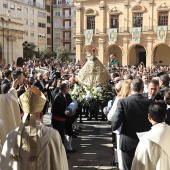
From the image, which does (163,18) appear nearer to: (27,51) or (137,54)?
(137,54)

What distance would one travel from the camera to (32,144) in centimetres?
360

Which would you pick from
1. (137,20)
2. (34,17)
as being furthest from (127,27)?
(34,17)

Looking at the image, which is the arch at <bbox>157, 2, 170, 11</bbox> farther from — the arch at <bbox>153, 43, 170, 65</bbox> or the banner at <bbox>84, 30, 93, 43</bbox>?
the banner at <bbox>84, 30, 93, 43</bbox>

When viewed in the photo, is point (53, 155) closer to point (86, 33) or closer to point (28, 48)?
point (86, 33)

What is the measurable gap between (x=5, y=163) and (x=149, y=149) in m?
1.77

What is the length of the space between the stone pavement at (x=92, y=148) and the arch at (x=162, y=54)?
108 feet

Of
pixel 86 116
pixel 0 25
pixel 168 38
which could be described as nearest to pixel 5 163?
pixel 86 116

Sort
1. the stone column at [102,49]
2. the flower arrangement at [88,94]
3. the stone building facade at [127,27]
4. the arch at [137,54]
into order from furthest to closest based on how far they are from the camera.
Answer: the arch at [137,54]
the stone column at [102,49]
the stone building facade at [127,27]
the flower arrangement at [88,94]

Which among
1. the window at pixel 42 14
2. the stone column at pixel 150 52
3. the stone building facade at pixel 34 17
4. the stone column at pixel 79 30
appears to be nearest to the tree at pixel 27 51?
the stone building facade at pixel 34 17

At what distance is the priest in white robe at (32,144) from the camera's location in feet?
11.8

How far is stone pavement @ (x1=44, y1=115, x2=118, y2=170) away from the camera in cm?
674

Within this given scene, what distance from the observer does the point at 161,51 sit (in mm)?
42219

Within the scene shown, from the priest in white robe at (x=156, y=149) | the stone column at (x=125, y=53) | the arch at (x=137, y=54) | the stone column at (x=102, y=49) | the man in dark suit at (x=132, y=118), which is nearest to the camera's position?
the priest in white robe at (x=156, y=149)

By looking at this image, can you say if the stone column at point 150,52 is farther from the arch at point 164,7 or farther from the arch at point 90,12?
the arch at point 90,12
